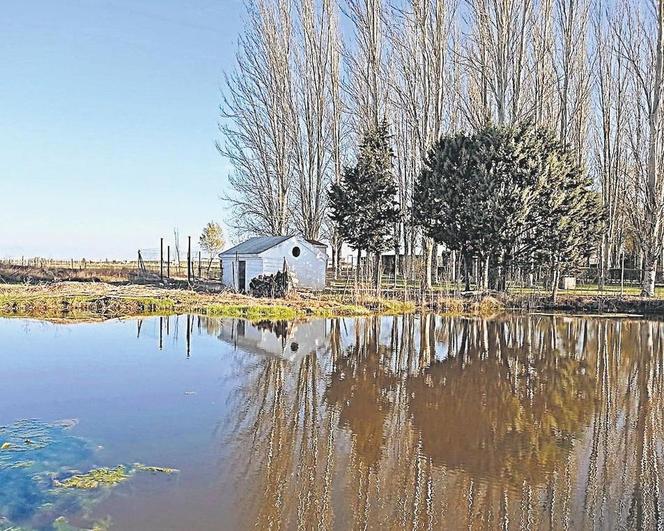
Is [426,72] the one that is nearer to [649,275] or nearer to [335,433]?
[649,275]

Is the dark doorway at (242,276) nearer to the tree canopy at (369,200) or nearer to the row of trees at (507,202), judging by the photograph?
the tree canopy at (369,200)

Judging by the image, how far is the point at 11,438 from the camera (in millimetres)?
6109

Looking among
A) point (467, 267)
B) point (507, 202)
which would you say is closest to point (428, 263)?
point (467, 267)

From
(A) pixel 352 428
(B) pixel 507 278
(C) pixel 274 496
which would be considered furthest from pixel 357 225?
(C) pixel 274 496

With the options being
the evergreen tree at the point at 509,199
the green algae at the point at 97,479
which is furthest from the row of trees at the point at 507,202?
the green algae at the point at 97,479

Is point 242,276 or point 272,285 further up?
point 242,276

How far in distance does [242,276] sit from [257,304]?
6.87 meters

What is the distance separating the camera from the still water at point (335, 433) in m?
4.62

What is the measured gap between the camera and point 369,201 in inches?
1000

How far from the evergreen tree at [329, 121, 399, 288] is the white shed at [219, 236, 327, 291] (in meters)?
1.71

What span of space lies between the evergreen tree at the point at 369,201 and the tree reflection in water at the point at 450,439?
13262 millimetres

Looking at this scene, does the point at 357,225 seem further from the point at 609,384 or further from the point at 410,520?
the point at 410,520

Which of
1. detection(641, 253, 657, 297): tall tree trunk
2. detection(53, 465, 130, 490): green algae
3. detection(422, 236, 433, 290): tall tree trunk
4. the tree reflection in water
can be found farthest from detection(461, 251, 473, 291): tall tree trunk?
detection(53, 465, 130, 490): green algae

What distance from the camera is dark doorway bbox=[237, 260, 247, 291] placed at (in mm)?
25291
